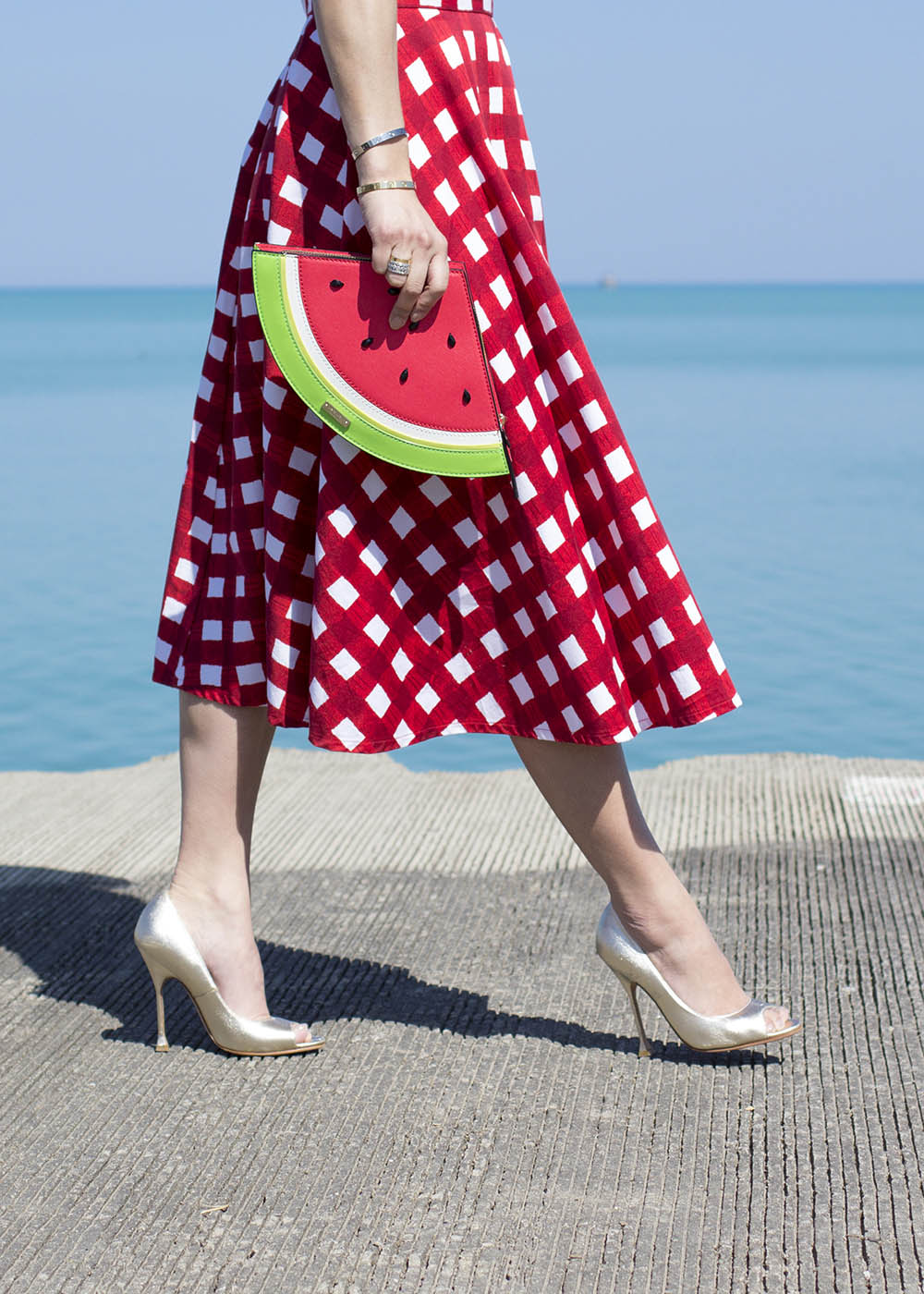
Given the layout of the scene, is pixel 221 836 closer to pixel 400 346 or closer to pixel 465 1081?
pixel 465 1081

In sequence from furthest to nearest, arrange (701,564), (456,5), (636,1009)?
(701,564) < (636,1009) < (456,5)

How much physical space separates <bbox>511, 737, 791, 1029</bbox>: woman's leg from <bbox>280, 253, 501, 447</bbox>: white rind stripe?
37 cm

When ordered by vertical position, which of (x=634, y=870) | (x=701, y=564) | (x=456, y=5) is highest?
(x=456, y=5)

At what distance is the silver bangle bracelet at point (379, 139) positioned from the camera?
1.40 meters

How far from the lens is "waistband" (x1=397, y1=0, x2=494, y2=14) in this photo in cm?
148

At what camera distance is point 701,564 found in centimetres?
898

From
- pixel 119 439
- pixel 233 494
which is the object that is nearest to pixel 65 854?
pixel 233 494

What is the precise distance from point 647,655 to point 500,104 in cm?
64

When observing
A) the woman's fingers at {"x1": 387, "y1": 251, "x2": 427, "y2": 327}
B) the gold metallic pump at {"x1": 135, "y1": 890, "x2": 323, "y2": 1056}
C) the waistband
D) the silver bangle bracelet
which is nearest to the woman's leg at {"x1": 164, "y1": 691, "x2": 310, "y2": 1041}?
the gold metallic pump at {"x1": 135, "y1": 890, "x2": 323, "y2": 1056}

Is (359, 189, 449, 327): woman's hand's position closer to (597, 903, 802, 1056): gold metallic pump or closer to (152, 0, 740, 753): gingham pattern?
(152, 0, 740, 753): gingham pattern

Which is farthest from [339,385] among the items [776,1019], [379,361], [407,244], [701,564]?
[701,564]

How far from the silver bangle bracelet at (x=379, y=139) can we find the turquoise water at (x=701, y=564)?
15.1 feet

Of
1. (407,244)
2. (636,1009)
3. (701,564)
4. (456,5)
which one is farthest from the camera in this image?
(701,564)

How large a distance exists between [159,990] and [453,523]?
674 millimetres
